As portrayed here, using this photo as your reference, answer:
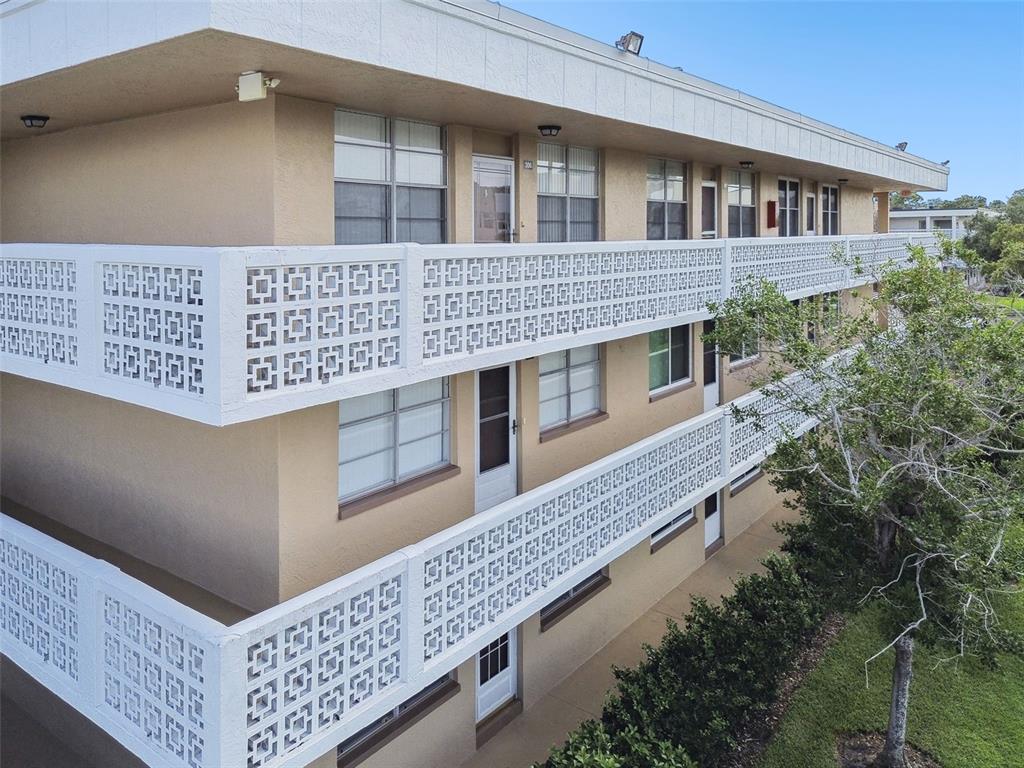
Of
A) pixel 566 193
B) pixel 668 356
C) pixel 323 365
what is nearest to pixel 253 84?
pixel 323 365

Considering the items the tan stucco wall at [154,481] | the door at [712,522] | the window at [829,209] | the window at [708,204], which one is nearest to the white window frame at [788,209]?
the window at [829,209]

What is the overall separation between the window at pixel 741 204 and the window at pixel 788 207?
1.50 m

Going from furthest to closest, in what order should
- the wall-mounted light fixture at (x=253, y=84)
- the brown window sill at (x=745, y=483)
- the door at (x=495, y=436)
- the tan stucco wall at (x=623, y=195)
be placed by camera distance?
the brown window sill at (x=745, y=483) < the tan stucco wall at (x=623, y=195) < the door at (x=495, y=436) < the wall-mounted light fixture at (x=253, y=84)

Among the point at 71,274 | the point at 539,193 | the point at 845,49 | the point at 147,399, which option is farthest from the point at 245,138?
the point at 845,49

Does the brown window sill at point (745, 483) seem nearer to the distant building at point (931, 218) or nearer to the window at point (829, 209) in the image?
the window at point (829, 209)

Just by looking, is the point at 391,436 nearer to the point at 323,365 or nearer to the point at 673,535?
the point at 323,365

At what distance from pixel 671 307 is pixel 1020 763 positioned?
6963 mm

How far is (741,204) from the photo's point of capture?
1552 cm

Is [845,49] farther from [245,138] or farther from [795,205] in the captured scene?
[245,138]

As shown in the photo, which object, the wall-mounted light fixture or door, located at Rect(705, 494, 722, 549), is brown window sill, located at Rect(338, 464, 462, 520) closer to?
the wall-mounted light fixture

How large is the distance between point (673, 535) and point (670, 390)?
2531 millimetres

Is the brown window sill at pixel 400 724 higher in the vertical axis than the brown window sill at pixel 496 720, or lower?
higher

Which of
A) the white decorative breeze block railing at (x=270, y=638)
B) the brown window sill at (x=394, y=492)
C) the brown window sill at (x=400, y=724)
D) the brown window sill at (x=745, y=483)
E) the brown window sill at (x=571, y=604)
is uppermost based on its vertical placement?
the brown window sill at (x=394, y=492)

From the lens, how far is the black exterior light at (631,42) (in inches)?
384
